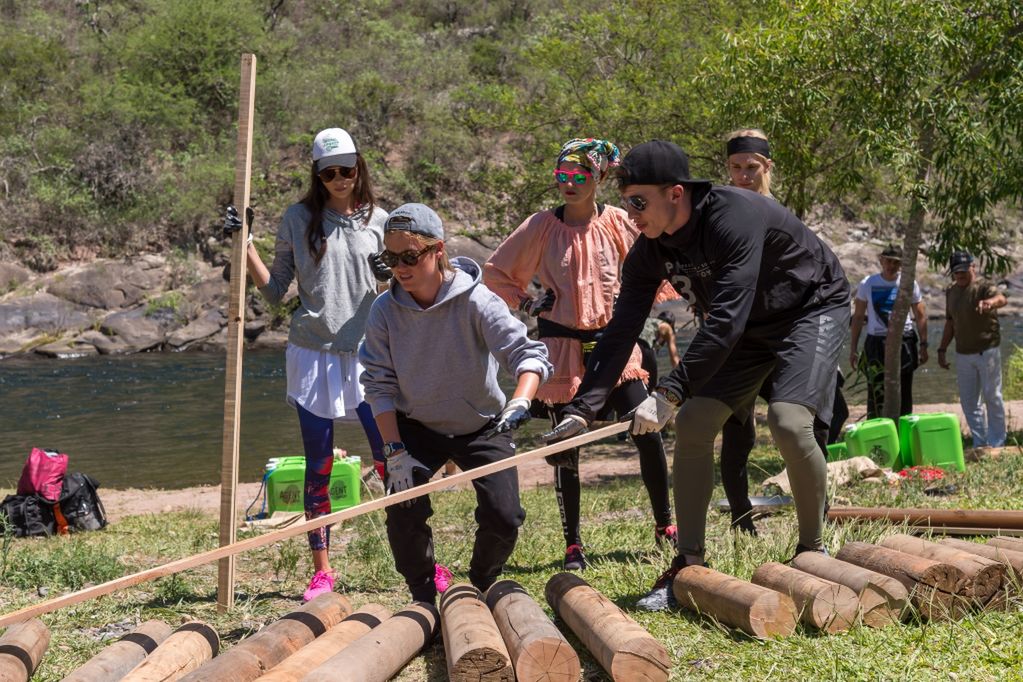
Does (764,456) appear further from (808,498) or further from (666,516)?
(808,498)

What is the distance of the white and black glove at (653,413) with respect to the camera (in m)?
4.26

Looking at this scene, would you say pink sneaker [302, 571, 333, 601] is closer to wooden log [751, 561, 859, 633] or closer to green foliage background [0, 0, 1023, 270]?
wooden log [751, 561, 859, 633]

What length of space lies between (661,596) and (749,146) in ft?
8.07

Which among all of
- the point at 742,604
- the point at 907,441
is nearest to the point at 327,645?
the point at 742,604

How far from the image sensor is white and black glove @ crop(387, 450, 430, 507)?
4328mm

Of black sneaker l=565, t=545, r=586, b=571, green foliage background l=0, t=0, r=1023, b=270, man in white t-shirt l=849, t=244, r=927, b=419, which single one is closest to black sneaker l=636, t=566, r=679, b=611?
black sneaker l=565, t=545, r=586, b=571

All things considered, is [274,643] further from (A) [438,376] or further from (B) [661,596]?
(B) [661,596]

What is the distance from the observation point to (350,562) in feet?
20.4

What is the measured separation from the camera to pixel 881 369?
38.3ft

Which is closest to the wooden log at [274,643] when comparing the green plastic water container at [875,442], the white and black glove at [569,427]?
the white and black glove at [569,427]

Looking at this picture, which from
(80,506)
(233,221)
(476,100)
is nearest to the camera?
(233,221)

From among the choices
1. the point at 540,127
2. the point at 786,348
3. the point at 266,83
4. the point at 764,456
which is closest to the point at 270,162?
the point at 266,83

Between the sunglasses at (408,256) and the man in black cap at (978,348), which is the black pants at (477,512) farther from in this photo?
the man in black cap at (978,348)

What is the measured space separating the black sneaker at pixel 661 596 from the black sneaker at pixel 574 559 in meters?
0.93
